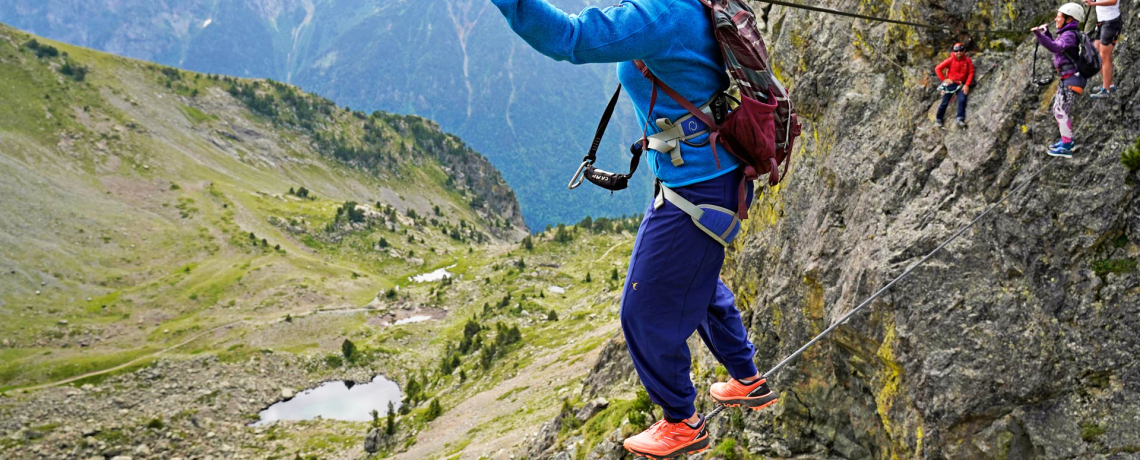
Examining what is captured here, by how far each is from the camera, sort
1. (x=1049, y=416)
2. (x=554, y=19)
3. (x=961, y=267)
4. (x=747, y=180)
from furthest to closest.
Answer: (x=961, y=267)
(x=1049, y=416)
(x=747, y=180)
(x=554, y=19)

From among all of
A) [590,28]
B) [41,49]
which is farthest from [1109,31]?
[41,49]

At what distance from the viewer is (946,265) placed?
8.20 meters

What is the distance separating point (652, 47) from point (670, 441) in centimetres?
365

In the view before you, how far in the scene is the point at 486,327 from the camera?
66250 mm

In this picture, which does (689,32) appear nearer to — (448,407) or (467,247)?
(448,407)

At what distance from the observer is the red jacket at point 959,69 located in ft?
30.7

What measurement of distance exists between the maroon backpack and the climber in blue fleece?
10 centimetres

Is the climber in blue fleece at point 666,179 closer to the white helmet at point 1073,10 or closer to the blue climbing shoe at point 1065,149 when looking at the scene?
the blue climbing shoe at point 1065,149

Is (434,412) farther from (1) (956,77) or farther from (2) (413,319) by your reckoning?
(1) (956,77)

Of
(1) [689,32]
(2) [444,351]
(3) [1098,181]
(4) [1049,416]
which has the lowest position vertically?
(2) [444,351]

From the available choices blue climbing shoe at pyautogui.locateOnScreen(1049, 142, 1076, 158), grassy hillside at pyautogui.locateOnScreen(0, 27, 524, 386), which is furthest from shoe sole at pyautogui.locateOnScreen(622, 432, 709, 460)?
grassy hillside at pyautogui.locateOnScreen(0, 27, 524, 386)

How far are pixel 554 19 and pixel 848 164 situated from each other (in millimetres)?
7558

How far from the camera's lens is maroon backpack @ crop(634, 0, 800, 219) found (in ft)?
15.4

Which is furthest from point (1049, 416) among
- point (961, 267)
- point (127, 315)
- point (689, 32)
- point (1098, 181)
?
point (127, 315)
